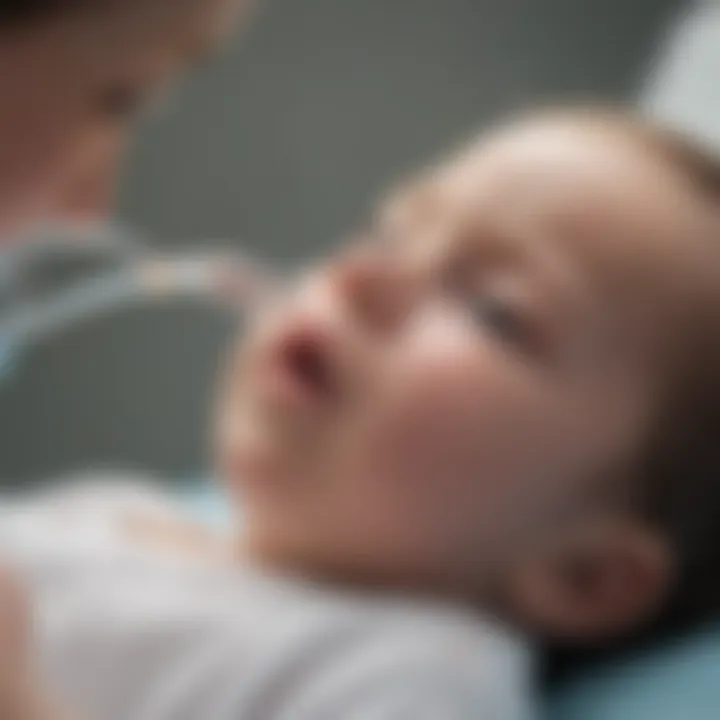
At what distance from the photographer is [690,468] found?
0.84 metres

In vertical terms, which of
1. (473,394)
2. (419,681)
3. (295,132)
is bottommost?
(419,681)

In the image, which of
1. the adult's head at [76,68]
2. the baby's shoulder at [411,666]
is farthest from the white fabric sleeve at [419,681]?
the adult's head at [76,68]

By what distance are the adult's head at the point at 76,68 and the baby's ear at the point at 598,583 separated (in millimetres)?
423

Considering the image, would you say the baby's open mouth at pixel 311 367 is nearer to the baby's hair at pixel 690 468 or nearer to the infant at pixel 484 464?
the infant at pixel 484 464

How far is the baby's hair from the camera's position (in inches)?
33.0

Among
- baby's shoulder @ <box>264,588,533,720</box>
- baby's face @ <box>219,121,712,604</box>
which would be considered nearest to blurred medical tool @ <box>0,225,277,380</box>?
baby's face @ <box>219,121,712,604</box>

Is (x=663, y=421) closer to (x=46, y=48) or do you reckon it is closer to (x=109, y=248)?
(x=109, y=248)

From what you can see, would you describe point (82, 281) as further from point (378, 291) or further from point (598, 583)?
point (598, 583)

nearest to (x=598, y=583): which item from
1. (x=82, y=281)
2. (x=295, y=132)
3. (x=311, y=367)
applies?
(x=311, y=367)

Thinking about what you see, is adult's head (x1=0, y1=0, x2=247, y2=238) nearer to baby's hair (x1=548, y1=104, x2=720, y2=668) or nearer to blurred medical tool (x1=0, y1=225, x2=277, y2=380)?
blurred medical tool (x1=0, y1=225, x2=277, y2=380)

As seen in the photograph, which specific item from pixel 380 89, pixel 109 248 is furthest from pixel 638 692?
pixel 380 89

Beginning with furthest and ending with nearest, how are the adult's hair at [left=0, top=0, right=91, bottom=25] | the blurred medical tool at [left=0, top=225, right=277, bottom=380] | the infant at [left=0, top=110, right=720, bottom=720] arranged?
the infant at [left=0, top=110, right=720, bottom=720], the blurred medical tool at [left=0, top=225, right=277, bottom=380], the adult's hair at [left=0, top=0, right=91, bottom=25]

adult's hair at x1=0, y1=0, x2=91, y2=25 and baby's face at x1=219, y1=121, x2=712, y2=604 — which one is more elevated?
baby's face at x1=219, y1=121, x2=712, y2=604

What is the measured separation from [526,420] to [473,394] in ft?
0.11
